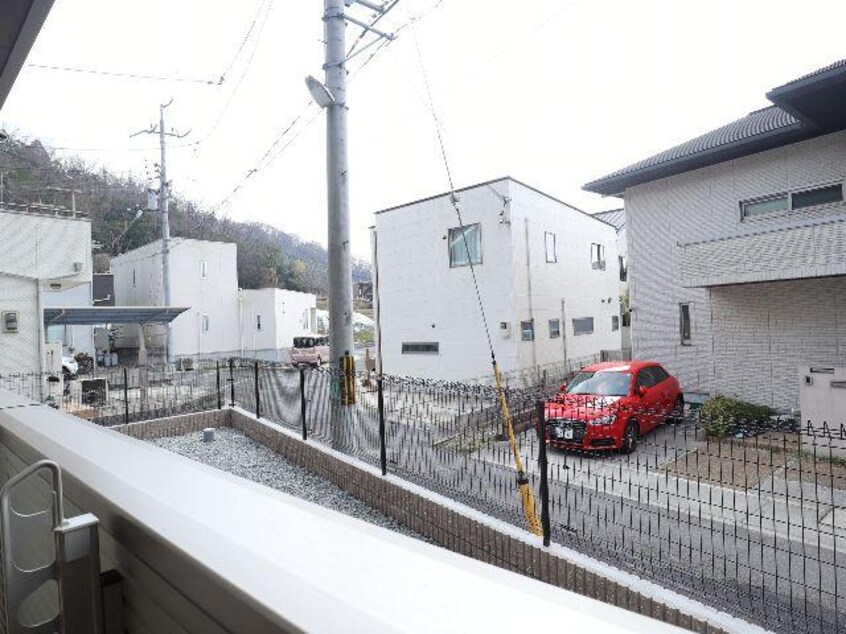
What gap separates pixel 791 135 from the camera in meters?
8.50

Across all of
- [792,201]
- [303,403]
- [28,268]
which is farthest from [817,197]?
[28,268]

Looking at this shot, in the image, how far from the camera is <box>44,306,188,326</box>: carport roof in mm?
14938

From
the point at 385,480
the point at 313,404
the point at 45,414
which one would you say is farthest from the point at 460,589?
the point at 313,404

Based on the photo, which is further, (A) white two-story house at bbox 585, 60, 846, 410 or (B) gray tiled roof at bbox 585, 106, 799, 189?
(B) gray tiled roof at bbox 585, 106, 799, 189

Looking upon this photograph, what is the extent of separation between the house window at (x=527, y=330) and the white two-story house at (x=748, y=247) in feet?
8.97

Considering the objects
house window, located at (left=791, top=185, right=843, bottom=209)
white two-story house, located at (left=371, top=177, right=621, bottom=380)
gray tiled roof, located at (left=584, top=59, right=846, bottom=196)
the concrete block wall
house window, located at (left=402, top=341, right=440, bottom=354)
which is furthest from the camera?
house window, located at (left=402, top=341, right=440, bottom=354)

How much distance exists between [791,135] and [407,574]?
35.1 feet

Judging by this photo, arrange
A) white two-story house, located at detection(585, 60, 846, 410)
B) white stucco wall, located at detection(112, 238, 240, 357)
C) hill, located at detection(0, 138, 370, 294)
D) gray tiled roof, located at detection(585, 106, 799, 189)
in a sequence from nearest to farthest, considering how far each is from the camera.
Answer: white two-story house, located at detection(585, 60, 846, 410)
gray tiled roof, located at detection(585, 106, 799, 189)
hill, located at detection(0, 138, 370, 294)
white stucco wall, located at detection(112, 238, 240, 357)

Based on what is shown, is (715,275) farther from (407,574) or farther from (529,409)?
(407,574)

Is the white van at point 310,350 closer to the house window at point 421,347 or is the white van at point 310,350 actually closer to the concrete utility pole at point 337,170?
the house window at point 421,347

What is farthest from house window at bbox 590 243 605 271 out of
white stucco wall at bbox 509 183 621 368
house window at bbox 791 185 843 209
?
house window at bbox 791 185 843 209

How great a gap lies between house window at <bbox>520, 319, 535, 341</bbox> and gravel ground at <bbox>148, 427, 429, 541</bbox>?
293 inches

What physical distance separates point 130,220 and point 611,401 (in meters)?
27.8

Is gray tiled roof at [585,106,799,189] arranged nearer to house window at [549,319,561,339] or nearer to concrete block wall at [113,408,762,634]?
house window at [549,319,561,339]
